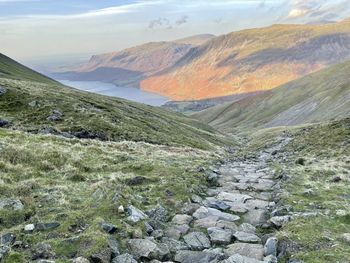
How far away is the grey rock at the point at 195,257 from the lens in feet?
37.9

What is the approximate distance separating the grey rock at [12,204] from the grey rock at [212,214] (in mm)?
6679

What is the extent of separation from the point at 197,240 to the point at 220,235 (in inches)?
34.5

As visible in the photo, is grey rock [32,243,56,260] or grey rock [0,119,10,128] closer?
grey rock [32,243,56,260]

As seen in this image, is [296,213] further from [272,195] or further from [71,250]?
[71,250]

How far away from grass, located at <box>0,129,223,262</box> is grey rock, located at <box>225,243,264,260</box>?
3.32m

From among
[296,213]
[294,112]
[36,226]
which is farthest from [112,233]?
[294,112]

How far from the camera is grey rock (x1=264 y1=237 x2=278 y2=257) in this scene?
1194cm

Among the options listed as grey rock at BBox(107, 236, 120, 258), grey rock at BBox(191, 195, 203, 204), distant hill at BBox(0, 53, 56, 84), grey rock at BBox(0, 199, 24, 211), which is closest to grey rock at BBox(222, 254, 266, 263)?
grey rock at BBox(107, 236, 120, 258)

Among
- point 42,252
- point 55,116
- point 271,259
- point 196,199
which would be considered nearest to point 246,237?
point 271,259

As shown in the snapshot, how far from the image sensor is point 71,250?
11359 mm

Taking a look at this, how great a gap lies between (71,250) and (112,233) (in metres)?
1.74

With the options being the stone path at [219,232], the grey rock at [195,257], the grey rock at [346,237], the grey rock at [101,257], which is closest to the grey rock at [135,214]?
the stone path at [219,232]

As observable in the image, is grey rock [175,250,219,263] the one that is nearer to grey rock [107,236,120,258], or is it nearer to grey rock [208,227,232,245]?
grey rock [208,227,232,245]

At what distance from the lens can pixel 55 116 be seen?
189ft
